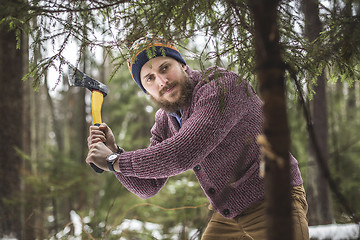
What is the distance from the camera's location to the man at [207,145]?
5.73ft

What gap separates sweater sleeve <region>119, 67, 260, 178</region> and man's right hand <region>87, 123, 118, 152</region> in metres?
0.46

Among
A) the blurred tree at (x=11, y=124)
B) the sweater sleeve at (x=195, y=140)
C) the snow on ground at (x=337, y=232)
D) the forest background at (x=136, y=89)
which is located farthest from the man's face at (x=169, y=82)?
the blurred tree at (x=11, y=124)

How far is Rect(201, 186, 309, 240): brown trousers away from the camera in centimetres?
197

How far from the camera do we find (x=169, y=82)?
2.32 metres

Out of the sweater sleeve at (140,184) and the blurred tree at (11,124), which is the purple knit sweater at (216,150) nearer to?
the sweater sleeve at (140,184)

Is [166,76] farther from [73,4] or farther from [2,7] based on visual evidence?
[2,7]

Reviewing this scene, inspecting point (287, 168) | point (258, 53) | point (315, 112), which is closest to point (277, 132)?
point (287, 168)

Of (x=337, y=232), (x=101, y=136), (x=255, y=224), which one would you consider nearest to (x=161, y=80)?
(x=101, y=136)

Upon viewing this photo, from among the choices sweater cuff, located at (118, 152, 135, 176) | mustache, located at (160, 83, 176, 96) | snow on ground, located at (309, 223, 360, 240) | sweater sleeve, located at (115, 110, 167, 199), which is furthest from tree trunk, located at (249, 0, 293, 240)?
snow on ground, located at (309, 223, 360, 240)

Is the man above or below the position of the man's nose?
below

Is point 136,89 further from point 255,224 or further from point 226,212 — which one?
point 255,224

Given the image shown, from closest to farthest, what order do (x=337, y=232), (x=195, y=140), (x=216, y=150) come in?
(x=195, y=140) → (x=216, y=150) → (x=337, y=232)

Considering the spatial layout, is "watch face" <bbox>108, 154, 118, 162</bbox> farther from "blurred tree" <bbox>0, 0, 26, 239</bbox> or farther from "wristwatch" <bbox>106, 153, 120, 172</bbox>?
"blurred tree" <bbox>0, 0, 26, 239</bbox>

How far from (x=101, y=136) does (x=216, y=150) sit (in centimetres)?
82
